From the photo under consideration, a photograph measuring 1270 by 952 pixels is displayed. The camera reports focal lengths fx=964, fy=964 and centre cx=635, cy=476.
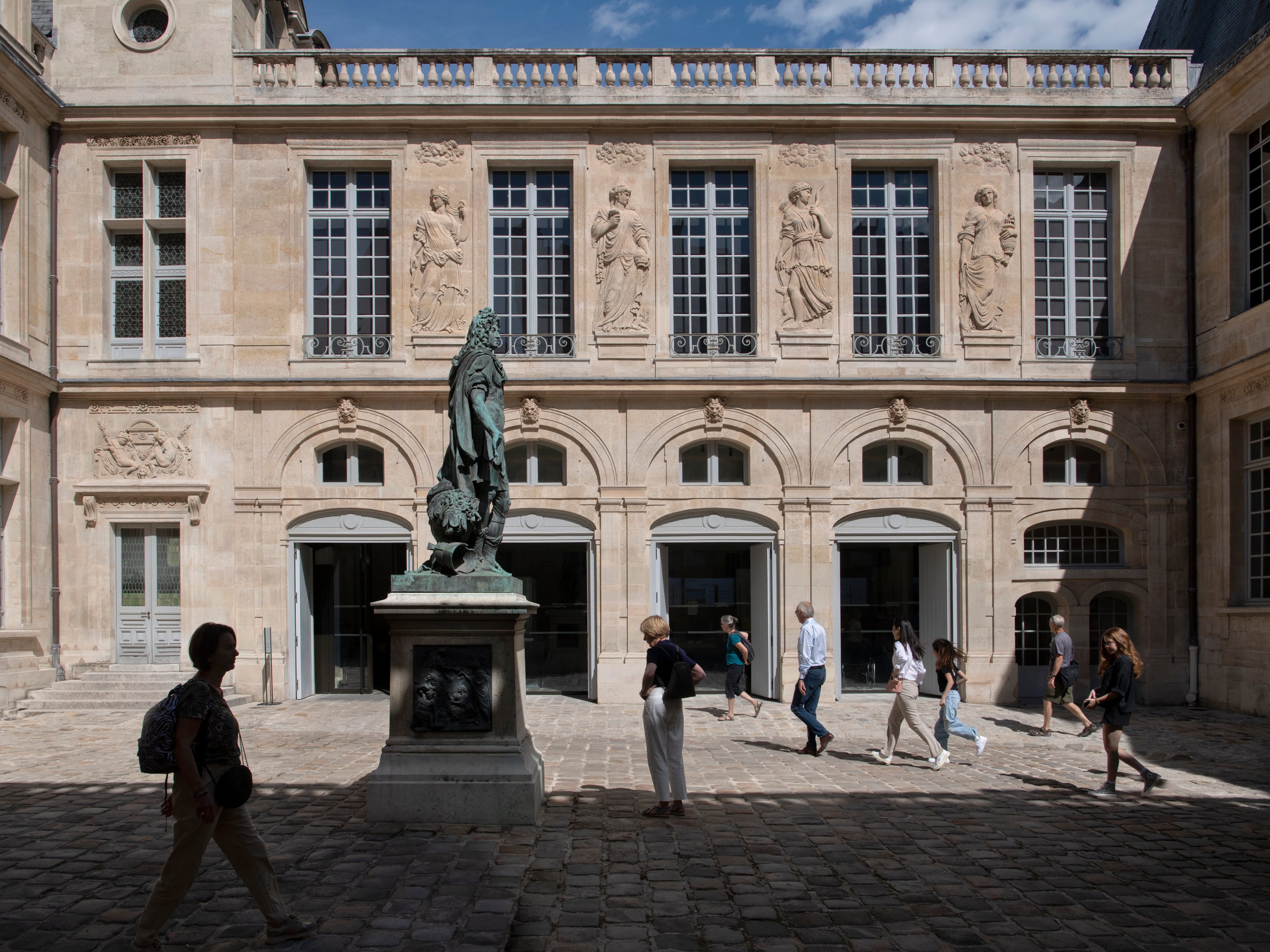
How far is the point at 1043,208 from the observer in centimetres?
1588

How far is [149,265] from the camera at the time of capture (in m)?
15.6

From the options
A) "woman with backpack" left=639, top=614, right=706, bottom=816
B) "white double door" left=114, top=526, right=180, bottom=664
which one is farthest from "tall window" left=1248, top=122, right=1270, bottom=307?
"white double door" left=114, top=526, right=180, bottom=664

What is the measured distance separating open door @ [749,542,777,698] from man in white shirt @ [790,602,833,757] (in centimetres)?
457

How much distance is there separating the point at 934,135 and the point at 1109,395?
500 cm

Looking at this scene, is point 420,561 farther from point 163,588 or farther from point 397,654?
point 397,654

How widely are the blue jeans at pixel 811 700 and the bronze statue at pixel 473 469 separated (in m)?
4.19

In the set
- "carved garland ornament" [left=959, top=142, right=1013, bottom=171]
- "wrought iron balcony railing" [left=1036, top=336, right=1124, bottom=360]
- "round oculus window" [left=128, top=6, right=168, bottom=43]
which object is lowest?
"wrought iron balcony railing" [left=1036, top=336, right=1124, bottom=360]

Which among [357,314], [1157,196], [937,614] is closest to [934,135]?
[1157,196]

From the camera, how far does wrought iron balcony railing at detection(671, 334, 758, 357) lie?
50.9ft

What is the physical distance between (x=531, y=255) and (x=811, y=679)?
28.8 ft

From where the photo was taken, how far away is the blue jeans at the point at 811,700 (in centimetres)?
1019

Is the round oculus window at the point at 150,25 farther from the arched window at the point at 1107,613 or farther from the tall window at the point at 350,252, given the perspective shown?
the arched window at the point at 1107,613

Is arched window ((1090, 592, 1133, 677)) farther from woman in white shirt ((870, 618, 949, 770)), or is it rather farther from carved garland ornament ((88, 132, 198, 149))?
carved garland ornament ((88, 132, 198, 149))

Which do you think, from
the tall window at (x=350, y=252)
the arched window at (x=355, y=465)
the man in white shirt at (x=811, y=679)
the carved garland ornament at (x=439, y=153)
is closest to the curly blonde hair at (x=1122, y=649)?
the man in white shirt at (x=811, y=679)
